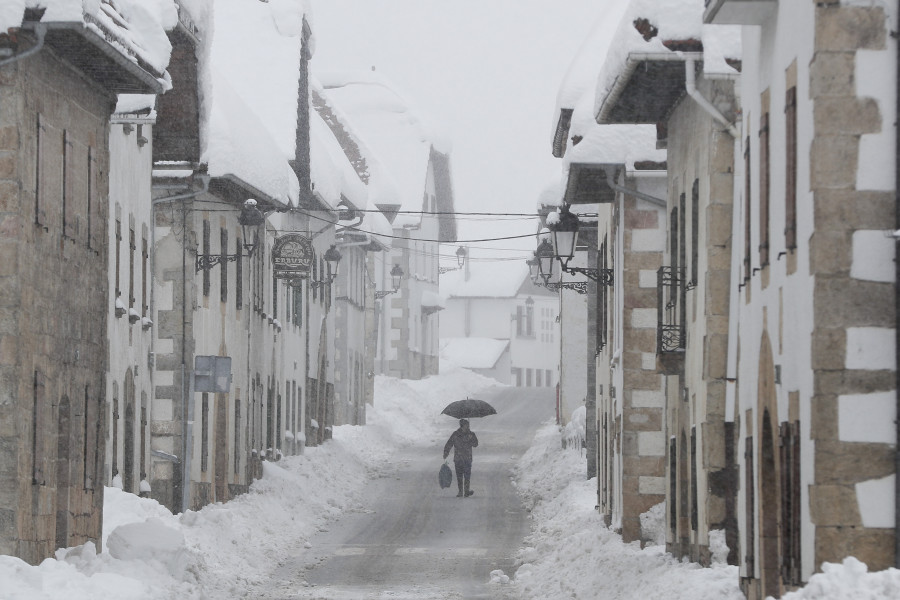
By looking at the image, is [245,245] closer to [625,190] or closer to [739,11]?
[625,190]

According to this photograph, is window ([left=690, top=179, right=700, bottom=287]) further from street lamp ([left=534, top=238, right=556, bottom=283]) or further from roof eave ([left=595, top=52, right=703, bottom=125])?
street lamp ([left=534, top=238, right=556, bottom=283])

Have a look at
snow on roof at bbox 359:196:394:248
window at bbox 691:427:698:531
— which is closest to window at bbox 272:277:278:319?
snow on roof at bbox 359:196:394:248

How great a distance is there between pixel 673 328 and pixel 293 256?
16.7 m

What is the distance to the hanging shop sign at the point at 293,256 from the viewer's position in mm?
34094

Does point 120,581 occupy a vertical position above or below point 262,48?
below

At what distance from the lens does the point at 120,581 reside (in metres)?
A: 15.5

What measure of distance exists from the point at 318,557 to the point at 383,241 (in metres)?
39.8

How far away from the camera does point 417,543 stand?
26.7 meters

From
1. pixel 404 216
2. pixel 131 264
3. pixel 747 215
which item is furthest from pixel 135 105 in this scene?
pixel 404 216

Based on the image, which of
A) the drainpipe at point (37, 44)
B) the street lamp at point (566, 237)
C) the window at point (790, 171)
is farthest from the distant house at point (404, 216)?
the window at point (790, 171)

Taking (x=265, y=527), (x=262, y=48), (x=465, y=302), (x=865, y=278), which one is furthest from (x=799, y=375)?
(x=465, y=302)

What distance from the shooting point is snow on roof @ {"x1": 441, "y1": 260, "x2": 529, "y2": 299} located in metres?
107

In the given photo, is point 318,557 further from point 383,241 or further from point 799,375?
point 383,241

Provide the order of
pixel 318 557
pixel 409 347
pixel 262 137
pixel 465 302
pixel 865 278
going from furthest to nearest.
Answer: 1. pixel 465 302
2. pixel 409 347
3. pixel 262 137
4. pixel 318 557
5. pixel 865 278
